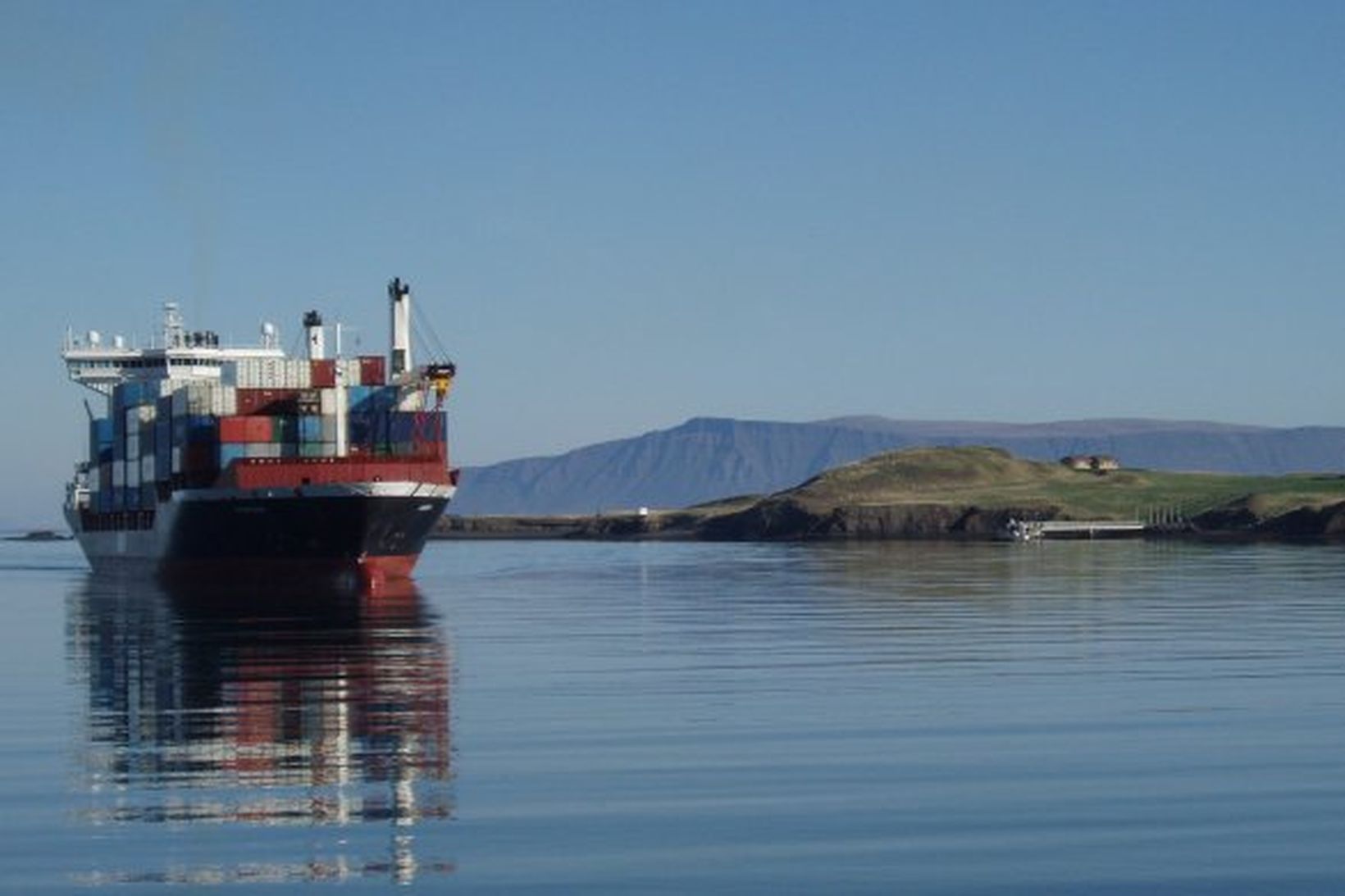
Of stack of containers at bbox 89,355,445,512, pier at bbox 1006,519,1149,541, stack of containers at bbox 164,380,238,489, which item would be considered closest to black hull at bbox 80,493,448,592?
stack of containers at bbox 164,380,238,489

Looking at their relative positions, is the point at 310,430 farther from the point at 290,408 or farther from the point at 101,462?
the point at 101,462

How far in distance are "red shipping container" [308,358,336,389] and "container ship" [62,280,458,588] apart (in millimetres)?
75

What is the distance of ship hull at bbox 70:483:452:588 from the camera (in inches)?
3105

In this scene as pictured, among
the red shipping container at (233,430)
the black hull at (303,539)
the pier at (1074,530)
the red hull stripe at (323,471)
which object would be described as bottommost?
the pier at (1074,530)

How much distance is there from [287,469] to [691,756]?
190ft

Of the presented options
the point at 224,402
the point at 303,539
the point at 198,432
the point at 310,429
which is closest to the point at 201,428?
the point at 198,432

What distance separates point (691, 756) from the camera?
24562mm

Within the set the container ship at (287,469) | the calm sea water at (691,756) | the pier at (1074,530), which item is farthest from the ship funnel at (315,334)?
the pier at (1074,530)

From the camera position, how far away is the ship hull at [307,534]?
78.9 metres

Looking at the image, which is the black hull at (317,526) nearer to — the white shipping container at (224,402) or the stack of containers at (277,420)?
the stack of containers at (277,420)

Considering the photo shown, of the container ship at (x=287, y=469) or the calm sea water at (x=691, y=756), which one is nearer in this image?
the calm sea water at (x=691, y=756)

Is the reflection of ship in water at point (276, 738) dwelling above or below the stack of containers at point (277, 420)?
below

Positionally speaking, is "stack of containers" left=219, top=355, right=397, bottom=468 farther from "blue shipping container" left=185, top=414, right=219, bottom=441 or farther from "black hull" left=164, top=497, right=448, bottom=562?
"black hull" left=164, top=497, right=448, bottom=562

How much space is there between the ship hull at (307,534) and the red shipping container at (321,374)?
7.29 metres
